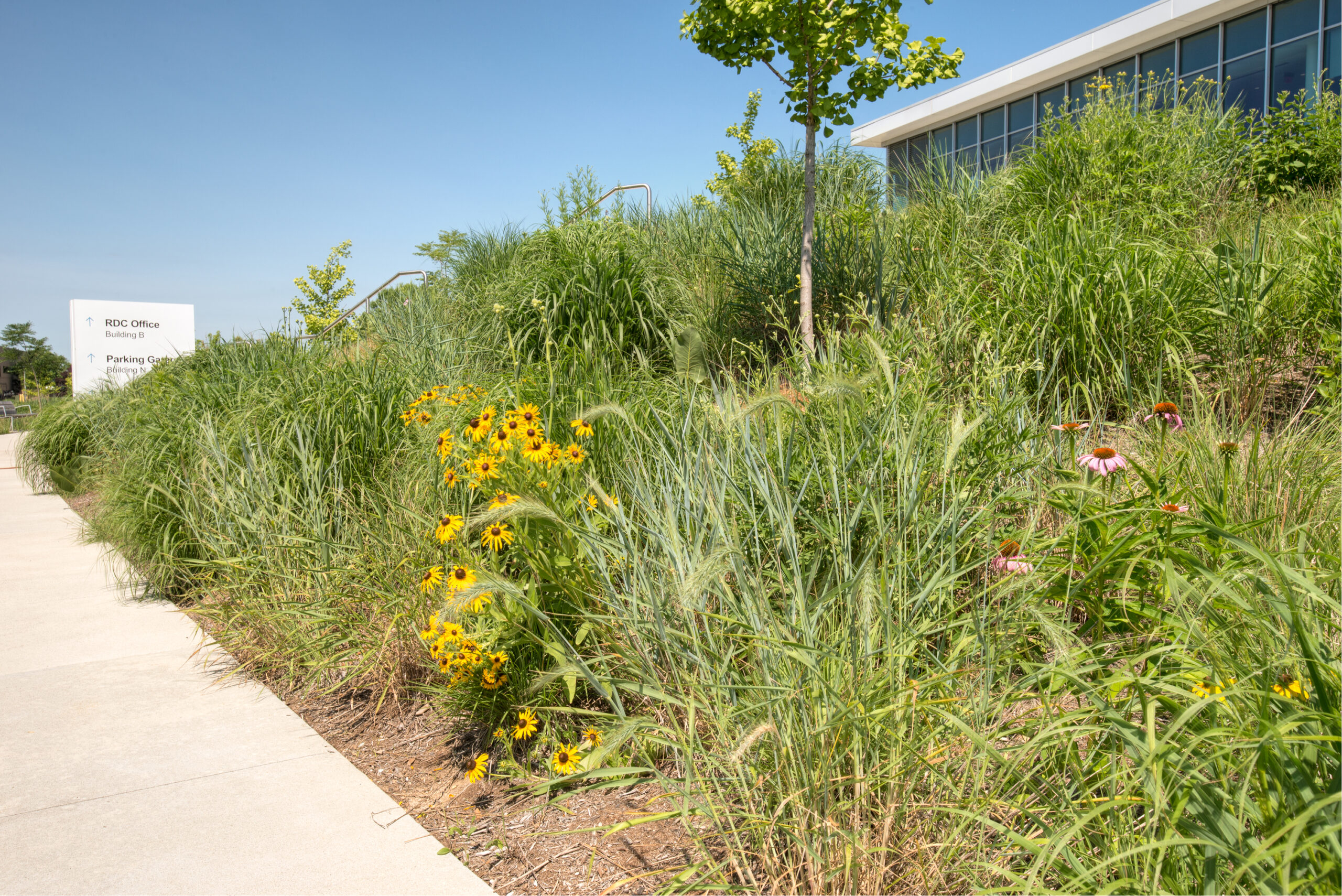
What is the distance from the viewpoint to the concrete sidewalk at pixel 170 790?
2252 mm

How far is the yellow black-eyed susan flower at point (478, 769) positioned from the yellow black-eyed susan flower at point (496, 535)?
69 cm

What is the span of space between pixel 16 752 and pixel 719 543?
2814 millimetres

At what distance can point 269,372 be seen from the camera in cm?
533

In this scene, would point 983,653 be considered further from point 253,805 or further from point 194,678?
point 194,678

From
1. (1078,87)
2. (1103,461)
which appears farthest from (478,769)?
(1078,87)

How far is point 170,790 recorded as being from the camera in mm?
2764

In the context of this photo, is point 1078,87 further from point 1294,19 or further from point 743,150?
point 743,150

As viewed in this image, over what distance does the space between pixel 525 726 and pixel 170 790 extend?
123 cm

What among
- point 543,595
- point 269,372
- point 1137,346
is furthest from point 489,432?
point 1137,346

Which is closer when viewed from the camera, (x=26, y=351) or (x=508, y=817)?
(x=508, y=817)

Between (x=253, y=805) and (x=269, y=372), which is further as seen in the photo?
(x=269, y=372)

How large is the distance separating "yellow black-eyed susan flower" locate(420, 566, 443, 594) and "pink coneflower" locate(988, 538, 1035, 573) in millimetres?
1980

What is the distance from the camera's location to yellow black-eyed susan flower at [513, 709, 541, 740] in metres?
2.63

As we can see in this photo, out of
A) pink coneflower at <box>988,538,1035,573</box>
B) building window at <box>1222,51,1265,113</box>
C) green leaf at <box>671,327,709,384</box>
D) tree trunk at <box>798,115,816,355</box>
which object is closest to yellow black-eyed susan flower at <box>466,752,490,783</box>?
green leaf at <box>671,327,709,384</box>
